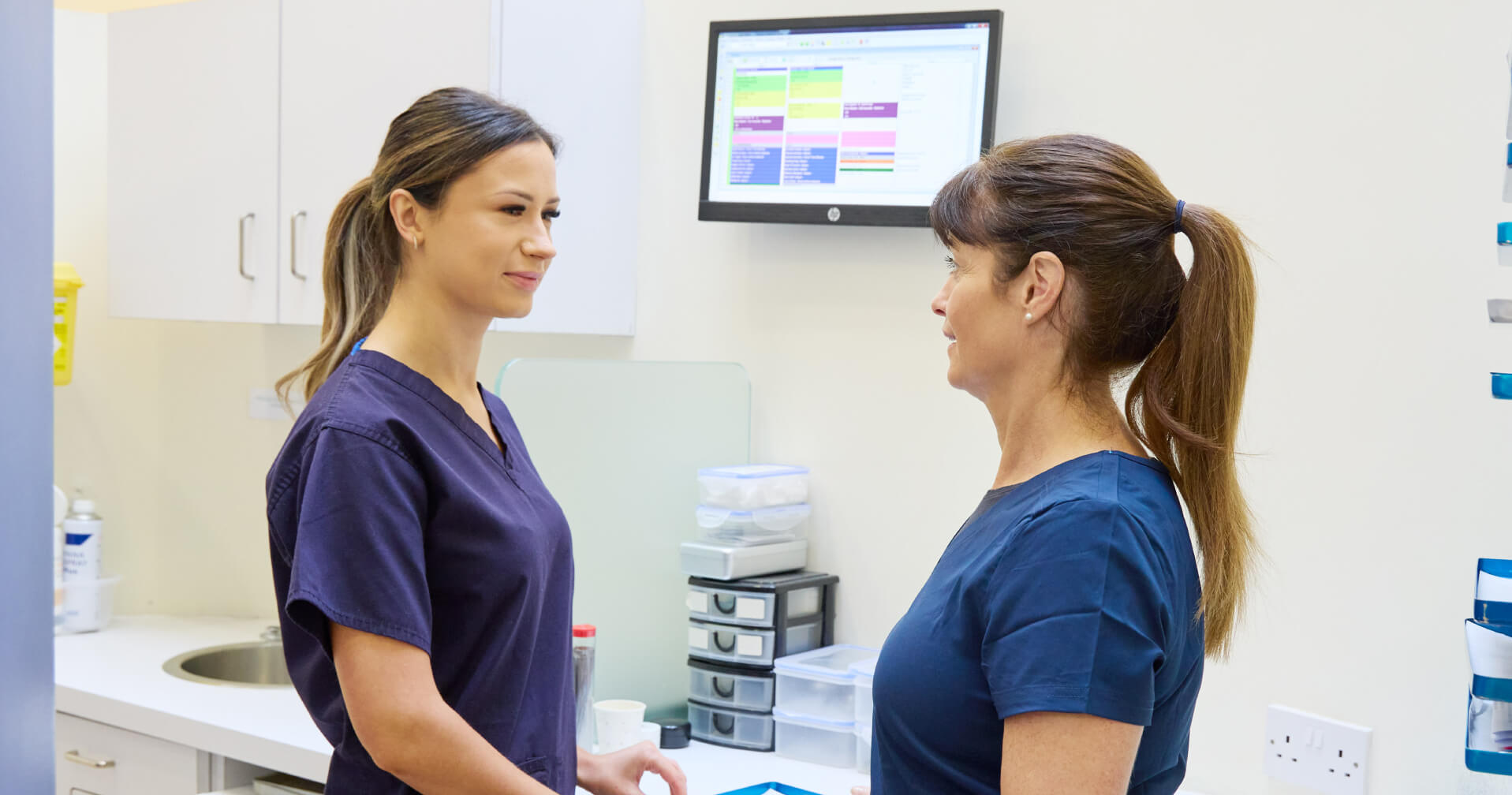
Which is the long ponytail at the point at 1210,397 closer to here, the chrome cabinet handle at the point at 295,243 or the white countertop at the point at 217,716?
the white countertop at the point at 217,716

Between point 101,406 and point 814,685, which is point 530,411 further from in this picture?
point 101,406

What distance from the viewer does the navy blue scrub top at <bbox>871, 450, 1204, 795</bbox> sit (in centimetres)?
91

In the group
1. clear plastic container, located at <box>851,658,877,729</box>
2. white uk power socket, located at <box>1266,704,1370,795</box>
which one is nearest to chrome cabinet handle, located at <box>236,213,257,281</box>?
clear plastic container, located at <box>851,658,877,729</box>

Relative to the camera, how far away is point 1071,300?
107cm

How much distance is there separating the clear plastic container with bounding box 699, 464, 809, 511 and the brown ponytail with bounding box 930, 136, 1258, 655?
1.08 metres

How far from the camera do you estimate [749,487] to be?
2129mm

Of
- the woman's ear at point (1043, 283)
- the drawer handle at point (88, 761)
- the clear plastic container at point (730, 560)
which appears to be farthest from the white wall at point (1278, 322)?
the drawer handle at point (88, 761)

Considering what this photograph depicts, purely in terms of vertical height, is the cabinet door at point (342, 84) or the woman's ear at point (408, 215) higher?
the cabinet door at point (342, 84)

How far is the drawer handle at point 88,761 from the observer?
2.30 metres

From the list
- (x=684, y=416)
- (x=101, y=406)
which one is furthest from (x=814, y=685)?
(x=101, y=406)

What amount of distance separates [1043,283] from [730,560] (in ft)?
3.69

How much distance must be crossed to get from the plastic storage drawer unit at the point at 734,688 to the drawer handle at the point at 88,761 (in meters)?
1.08

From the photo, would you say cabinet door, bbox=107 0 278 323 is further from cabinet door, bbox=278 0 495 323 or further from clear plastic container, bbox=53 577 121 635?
clear plastic container, bbox=53 577 121 635

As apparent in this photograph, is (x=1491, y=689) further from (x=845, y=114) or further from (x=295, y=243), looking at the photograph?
(x=295, y=243)
